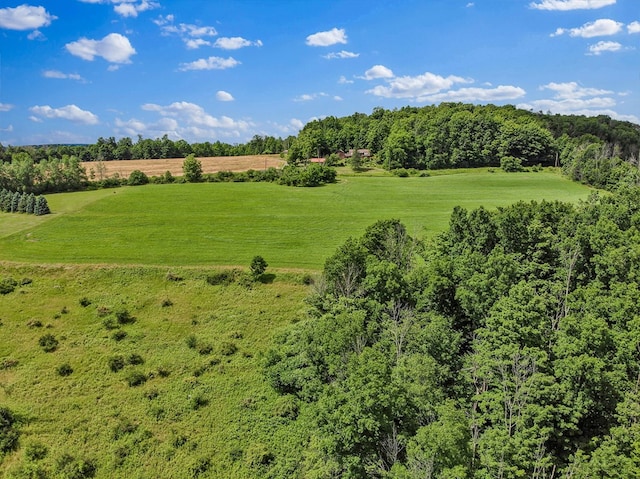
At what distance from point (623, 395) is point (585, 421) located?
354 centimetres

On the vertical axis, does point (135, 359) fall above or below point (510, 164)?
below

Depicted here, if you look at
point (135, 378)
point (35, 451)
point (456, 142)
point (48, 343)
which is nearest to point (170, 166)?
point (456, 142)

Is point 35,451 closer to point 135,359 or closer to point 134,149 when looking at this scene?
point 135,359

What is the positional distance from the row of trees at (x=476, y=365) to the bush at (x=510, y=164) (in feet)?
303

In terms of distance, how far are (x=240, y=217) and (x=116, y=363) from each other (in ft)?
155

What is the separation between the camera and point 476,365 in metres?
29.5

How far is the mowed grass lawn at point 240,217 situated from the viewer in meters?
68.9

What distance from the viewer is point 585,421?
27.9 meters

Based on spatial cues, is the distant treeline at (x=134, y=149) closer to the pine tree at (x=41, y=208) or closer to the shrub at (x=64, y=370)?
the pine tree at (x=41, y=208)

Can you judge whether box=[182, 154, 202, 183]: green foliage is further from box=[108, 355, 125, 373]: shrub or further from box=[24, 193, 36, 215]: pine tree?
box=[108, 355, 125, 373]: shrub

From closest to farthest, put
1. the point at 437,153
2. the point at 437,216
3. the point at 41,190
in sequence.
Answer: the point at 437,216, the point at 41,190, the point at 437,153

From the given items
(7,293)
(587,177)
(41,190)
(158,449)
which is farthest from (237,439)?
(587,177)

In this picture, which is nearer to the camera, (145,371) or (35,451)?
(35,451)

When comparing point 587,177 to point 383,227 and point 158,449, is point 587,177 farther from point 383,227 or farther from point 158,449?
point 158,449
